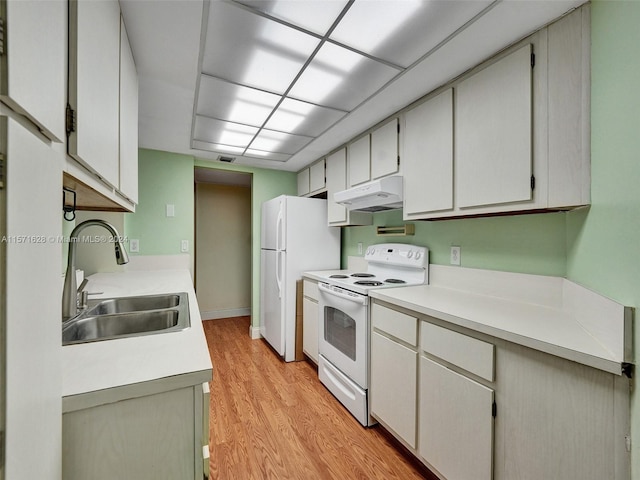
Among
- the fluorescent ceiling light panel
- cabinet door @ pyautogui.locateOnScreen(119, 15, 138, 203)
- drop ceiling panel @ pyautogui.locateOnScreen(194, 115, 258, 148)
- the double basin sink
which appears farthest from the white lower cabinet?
drop ceiling panel @ pyautogui.locateOnScreen(194, 115, 258, 148)

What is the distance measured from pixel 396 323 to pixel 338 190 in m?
1.52

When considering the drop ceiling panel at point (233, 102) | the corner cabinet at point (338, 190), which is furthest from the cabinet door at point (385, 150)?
the drop ceiling panel at point (233, 102)

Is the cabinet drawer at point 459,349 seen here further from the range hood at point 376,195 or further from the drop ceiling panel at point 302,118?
the drop ceiling panel at point 302,118

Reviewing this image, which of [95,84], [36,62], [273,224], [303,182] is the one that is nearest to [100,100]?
[95,84]

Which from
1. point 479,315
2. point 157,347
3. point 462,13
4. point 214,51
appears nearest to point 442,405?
point 479,315

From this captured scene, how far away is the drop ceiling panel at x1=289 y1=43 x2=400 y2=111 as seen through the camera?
1421 mm

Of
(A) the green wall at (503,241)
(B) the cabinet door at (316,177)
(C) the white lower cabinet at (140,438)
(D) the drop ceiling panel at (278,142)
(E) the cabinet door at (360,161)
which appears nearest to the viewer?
(C) the white lower cabinet at (140,438)

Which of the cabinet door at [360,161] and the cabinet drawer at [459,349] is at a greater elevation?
the cabinet door at [360,161]

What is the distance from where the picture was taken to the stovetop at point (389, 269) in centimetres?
208

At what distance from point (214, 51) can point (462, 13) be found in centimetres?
111

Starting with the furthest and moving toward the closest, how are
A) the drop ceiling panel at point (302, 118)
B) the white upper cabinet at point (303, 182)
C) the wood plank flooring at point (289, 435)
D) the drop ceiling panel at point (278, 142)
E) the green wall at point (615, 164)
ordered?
the white upper cabinet at point (303, 182)
the drop ceiling panel at point (278, 142)
the drop ceiling panel at point (302, 118)
the wood plank flooring at point (289, 435)
the green wall at point (615, 164)

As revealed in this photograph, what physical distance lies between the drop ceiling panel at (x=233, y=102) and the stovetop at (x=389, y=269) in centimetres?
137

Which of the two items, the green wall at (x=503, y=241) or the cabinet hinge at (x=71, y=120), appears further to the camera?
the green wall at (x=503, y=241)

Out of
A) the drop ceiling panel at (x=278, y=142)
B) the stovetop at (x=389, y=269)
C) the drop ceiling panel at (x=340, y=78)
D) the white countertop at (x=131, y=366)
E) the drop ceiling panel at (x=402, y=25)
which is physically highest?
the drop ceiling panel at (x=340, y=78)
